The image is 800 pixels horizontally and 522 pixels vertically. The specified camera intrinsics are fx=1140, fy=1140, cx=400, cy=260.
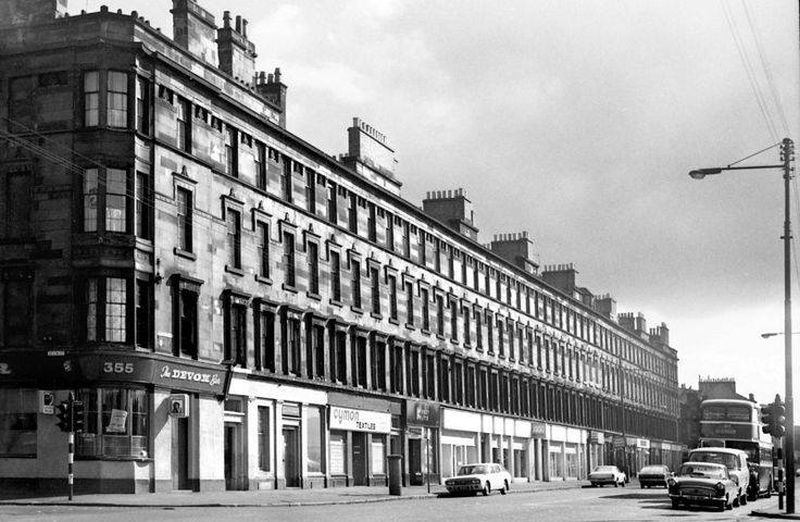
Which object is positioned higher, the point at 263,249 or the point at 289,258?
the point at 263,249

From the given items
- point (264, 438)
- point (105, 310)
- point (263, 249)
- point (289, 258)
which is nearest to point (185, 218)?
point (105, 310)

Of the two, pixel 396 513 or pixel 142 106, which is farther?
pixel 142 106

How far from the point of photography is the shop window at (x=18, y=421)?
127ft

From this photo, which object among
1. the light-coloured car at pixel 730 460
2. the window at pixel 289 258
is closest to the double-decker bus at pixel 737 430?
the light-coloured car at pixel 730 460

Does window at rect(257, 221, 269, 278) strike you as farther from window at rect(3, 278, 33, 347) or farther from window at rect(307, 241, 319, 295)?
window at rect(3, 278, 33, 347)

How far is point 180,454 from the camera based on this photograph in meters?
41.2

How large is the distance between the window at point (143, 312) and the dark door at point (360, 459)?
737 inches

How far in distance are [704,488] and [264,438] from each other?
1911 cm

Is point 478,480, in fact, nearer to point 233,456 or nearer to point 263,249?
point 233,456

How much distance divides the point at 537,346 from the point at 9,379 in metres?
56.2

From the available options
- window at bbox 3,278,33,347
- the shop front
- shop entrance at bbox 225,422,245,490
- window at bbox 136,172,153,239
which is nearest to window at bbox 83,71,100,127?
window at bbox 136,172,153,239

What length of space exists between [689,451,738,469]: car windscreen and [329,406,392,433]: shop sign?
1885cm

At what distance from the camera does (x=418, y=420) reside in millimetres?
63250

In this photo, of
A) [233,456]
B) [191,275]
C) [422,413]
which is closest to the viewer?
[191,275]
